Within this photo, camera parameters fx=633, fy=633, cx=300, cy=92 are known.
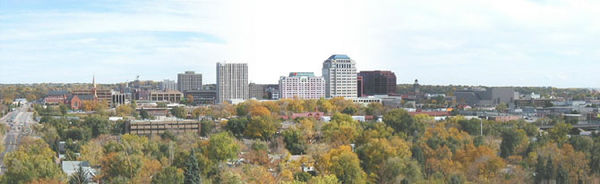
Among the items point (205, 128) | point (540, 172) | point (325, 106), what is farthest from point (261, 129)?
point (325, 106)

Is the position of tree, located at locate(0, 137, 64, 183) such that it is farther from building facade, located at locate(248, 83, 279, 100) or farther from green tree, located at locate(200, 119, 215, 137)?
building facade, located at locate(248, 83, 279, 100)

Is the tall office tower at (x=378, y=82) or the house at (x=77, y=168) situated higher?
the tall office tower at (x=378, y=82)

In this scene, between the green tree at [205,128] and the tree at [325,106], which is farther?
the tree at [325,106]

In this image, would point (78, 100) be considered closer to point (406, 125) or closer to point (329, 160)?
point (406, 125)

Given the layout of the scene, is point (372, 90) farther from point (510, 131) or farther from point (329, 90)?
point (510, 131)

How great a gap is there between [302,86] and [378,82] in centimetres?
2613

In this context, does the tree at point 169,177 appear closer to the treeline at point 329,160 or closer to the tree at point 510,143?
the treeline at point 329,160

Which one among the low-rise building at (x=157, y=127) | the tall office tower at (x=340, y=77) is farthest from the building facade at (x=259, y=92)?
the low-rise building at (x=157, y=127)

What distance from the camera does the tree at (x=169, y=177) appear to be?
24.7 metres

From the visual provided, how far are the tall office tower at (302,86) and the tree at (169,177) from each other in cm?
7698

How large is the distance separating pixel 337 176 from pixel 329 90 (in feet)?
248

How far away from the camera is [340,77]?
104m

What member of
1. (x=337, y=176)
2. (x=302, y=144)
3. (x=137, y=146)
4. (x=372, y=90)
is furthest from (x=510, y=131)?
(x=372, y=90)

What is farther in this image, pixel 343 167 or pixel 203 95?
pixel 203 95
